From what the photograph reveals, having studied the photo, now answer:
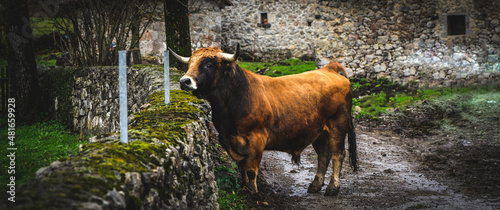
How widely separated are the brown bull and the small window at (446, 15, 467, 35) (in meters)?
8.50

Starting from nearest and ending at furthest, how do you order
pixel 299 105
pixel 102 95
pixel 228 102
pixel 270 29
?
1. pixel 228 102
2. pixel 299 105
3. pixel 102 95
4. pixel 270 29

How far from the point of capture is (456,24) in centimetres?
1400

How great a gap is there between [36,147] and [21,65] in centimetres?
400

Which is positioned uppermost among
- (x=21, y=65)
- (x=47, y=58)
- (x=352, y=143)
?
(x=47, y=58)

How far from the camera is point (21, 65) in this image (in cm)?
1089

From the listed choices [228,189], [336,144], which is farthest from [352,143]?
[228,189]

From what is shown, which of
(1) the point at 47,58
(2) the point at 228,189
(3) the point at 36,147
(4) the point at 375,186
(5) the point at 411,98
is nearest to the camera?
(2) the point at 228,189

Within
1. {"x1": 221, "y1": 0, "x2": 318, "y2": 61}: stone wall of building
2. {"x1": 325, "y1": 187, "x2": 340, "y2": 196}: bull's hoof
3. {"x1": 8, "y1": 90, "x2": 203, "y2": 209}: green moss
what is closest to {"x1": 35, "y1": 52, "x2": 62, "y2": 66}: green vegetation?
{"x1": 221, "y1": 0, "x2": 318, "y2": 61}: stone wall of building

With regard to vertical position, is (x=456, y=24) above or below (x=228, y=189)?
above

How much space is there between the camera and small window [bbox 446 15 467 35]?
13.3 metres

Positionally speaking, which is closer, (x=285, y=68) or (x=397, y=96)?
(x=397, y=96)

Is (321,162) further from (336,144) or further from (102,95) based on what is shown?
(102,95)

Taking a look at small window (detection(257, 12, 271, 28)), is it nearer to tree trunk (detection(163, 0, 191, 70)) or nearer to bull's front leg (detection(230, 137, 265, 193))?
tree trunk (detection(163, 0, 191, 70))

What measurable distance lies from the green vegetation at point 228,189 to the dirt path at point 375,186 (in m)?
A: 0.64
